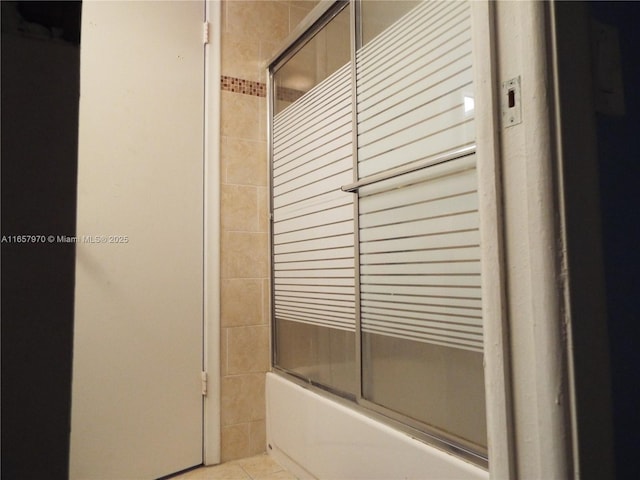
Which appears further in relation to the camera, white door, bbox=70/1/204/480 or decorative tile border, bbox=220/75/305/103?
decorative tile border, bbox=220/75/305/103

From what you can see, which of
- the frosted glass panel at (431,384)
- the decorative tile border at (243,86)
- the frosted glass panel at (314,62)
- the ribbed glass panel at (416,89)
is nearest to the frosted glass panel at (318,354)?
the frosted glass panel at (431,384)

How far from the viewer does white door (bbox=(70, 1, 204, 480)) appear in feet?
5.86

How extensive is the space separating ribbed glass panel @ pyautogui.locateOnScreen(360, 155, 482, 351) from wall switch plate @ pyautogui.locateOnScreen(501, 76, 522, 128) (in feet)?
1.58

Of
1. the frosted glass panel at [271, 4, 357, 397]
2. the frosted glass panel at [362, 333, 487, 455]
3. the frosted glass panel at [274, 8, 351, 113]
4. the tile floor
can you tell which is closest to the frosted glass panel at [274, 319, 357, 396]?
the frosted glass panel at [271, 4, 357, 397]

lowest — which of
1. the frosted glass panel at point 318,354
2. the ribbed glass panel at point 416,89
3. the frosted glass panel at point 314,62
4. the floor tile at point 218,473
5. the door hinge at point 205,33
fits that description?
the floor tile at point 218,473

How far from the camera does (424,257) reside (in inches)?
49.1

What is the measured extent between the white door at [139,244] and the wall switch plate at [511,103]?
165 centimetres

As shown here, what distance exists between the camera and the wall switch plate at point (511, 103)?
1.93ft

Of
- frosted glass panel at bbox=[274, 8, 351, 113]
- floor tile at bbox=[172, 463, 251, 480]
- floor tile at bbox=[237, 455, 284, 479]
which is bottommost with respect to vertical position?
floor tile at bbox=[237, 455, 284, 479]

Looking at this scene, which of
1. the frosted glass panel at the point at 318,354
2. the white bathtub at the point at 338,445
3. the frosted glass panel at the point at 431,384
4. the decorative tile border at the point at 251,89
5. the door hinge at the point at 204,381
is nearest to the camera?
the frosted glass panel at the point at 431,384

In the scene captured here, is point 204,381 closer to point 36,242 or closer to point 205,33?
point 205,33

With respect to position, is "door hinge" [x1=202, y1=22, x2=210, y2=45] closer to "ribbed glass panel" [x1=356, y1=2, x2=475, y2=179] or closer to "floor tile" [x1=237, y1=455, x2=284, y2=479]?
"ribbed glass panel" [x1=356, y1=2, x2=475, y2=179]

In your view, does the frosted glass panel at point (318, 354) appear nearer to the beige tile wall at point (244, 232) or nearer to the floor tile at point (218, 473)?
the beige tile wall at point (244, 232)

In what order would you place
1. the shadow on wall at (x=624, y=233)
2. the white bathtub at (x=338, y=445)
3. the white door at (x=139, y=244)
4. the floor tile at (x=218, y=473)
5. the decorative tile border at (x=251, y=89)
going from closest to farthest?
the shadow on wall at (x=624, y=233)
the white bathtub at (x=338, y=445)
the white door at (x=139, y=244)
the floor tile at (x=218, y=473)
the decorative tile border at (x=251, y=89)
